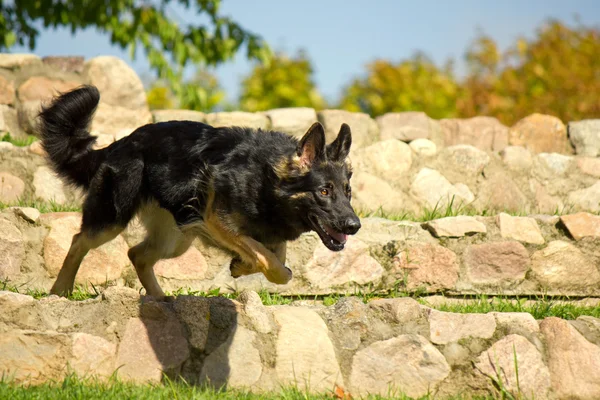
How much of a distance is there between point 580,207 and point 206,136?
472 centimetres

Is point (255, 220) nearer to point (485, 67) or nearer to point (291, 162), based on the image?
point (291, 162)

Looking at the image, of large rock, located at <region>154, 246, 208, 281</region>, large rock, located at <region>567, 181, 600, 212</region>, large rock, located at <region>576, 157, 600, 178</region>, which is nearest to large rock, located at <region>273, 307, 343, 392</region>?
large rock, located at <region>154, 246, 208, 281</region>

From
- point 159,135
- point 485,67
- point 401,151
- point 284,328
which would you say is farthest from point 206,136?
point 485,67

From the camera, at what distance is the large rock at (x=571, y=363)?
5383 millimetres

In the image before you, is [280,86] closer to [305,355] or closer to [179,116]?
[179,116]

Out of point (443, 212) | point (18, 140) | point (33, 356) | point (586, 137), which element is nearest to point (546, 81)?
point (586, 137)

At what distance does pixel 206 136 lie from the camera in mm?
5730

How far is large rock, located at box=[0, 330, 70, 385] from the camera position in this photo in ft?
15.7

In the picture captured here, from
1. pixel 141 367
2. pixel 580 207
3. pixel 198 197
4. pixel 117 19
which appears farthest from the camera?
pixel 117 19

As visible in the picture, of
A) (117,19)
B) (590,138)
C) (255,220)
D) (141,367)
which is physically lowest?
(141,367)

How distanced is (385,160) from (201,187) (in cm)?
341

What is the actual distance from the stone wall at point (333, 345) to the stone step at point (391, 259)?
1010mm

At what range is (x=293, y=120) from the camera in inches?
337

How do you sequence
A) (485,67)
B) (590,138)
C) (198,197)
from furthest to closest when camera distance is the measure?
(485,67) < (590,138) < (198,197)
